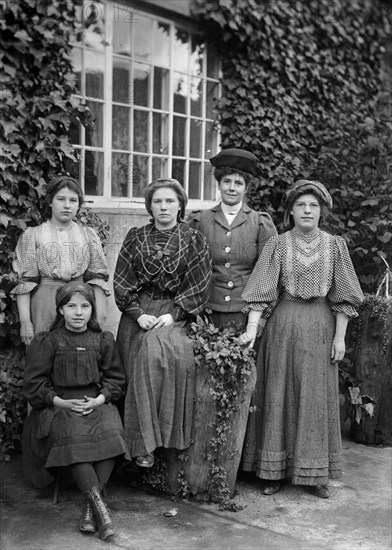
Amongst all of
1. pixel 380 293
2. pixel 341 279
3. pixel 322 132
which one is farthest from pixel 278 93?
pixel 341 279

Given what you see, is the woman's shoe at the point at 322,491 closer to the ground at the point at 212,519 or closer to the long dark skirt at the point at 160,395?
the ground at the point at 212,519

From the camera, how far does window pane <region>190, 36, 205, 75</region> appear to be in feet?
21.2

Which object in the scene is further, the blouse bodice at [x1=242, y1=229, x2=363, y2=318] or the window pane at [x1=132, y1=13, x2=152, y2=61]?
the window pane at [x1=132, y1=13, x2=152, y2=61]

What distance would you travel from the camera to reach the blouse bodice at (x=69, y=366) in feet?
12.9

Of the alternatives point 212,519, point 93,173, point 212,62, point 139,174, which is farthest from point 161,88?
point 212,519

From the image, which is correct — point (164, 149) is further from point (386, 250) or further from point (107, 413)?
point (107, 413)

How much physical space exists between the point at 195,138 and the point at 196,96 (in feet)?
1.30

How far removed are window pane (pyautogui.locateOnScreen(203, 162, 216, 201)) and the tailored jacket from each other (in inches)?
88.3

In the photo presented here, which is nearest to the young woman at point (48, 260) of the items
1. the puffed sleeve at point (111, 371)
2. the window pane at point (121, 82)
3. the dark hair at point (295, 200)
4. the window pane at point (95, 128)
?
the puffed sleeve at point (111, 371)

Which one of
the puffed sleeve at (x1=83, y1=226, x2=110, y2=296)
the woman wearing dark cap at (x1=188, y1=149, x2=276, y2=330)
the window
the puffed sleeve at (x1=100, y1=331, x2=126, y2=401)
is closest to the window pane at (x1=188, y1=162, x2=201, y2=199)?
the window

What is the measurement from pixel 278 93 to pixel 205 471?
4.18 metres

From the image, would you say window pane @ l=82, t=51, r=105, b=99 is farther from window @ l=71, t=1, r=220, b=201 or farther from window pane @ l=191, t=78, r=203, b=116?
window pane @ l=191, t=78, r=203, b=116

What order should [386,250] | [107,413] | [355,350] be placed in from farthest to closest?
[386,250] < [355,350] < [107,413]

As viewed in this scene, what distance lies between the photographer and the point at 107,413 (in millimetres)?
3941
